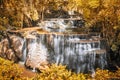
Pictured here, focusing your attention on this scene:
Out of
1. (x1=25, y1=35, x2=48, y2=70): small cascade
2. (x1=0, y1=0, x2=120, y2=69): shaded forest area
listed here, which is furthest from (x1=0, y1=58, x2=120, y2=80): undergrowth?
(x1=0, y1=0, x2=120, y2=69): shaded forest area

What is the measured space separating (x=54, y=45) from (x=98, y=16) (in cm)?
382

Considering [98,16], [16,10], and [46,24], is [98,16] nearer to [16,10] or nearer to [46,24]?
[46,24]

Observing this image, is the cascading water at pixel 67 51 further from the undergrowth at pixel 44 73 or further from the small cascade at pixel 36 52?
the undergrowth at pixel 44 73

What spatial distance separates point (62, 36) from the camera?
18.7 metres

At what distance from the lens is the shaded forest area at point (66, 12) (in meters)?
18.2

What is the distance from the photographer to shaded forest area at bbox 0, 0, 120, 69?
59.7ft

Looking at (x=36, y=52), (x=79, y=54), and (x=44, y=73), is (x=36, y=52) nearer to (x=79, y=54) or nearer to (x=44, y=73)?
(x=79, y=54)

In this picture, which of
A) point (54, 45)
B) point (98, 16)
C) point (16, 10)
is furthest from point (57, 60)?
point (16, 10)

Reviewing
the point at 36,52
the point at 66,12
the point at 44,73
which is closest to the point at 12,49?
the point at 36,52

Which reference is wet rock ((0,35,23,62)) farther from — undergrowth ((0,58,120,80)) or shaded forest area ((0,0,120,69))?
undergrowth ((0,58,120,80))

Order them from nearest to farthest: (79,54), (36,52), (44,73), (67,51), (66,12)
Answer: (44,73) < (79,54) < (36,52) < (67,51) < (66,12)

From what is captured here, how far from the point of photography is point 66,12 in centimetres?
2558

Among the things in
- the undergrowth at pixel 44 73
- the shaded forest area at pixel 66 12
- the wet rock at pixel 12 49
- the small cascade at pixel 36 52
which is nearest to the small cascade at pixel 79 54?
the small cascade at pixel 36 52

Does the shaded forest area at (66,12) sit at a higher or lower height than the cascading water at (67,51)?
higher
